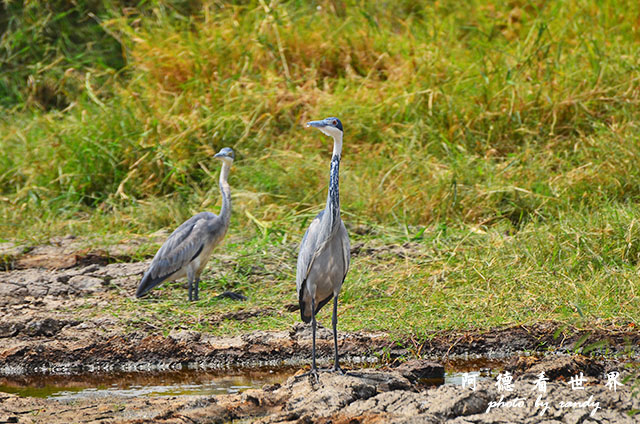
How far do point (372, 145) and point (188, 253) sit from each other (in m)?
3.14

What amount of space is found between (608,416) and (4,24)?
410 inches

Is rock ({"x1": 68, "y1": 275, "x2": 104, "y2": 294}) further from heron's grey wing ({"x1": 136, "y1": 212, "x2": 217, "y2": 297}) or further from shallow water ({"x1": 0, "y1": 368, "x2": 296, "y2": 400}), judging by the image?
shallow water ({"x1": 0, "y1": 368, "x2": 296, "y2": 400})

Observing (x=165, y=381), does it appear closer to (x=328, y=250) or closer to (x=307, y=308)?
(x=307, y=308)

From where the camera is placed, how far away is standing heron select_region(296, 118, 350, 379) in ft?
12.8

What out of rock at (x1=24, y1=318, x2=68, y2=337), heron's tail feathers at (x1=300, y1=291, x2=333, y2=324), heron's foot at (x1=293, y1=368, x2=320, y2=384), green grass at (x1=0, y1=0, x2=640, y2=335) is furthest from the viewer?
green grass at (x1=0, y1=0, x2=640, y2=335)

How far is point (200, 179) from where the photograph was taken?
27.1 ft

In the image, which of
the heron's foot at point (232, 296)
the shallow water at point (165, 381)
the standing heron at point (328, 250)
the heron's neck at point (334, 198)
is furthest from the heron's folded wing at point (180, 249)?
the heron's neck at point (334, 198)

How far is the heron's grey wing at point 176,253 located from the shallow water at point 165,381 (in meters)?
1.17

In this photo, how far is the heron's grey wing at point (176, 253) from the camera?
5609 millimetres

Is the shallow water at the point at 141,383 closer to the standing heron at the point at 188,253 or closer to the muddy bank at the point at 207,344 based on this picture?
the muddy bank at the point at 207,344

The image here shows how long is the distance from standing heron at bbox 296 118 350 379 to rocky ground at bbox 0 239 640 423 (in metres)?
0.49

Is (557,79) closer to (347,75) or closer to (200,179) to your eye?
(347,75)

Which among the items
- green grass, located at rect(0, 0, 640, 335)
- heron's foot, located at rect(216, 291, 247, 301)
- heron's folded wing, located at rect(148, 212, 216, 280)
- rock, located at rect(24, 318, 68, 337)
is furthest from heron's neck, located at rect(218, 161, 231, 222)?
rock, located at rect(24, 318, 68, 337)

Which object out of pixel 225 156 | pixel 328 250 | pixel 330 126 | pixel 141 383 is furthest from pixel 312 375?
pixel 225 156
